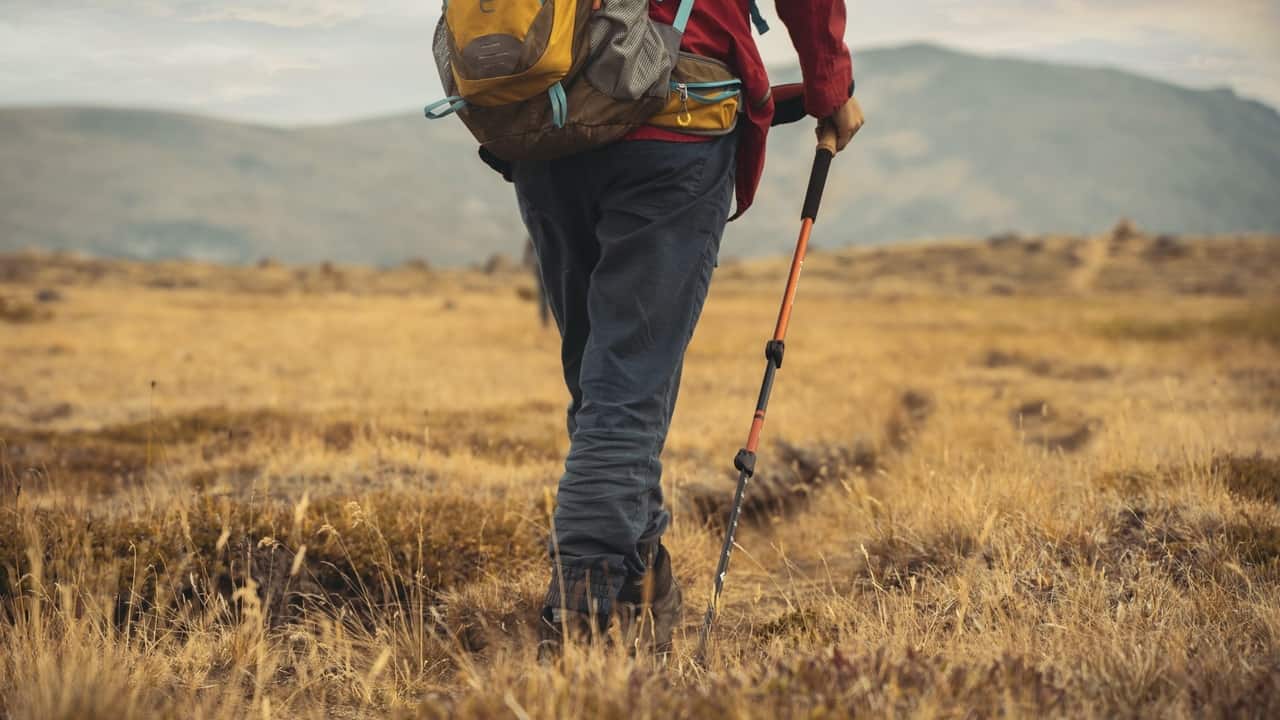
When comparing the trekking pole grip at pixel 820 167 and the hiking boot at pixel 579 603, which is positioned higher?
the trekking pole grip at pixel 820 167

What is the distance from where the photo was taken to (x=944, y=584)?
10.6 ft

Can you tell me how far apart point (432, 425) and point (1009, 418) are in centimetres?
585

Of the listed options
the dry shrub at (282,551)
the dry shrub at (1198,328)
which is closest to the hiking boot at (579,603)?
the dry shrub at (282,551)

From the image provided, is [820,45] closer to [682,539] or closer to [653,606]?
[653,606]

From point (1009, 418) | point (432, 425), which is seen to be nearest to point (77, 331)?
point (432, 425)

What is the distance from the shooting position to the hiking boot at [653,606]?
259cm

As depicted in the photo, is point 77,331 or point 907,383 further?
point 77,331

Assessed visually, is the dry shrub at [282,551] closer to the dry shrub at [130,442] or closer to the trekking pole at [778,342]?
the trekking pole at [778,342]

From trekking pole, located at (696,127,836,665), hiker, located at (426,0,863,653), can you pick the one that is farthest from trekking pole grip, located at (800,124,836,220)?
hiker, located at (426,0,863,653)

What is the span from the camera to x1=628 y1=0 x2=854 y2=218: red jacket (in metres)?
2.63

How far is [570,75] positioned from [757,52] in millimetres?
633

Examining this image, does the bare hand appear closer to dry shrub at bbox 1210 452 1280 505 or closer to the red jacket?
the red jacket

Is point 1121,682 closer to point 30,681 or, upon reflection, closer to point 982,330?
point 30,681

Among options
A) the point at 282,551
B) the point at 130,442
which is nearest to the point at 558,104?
the point at 282,551
